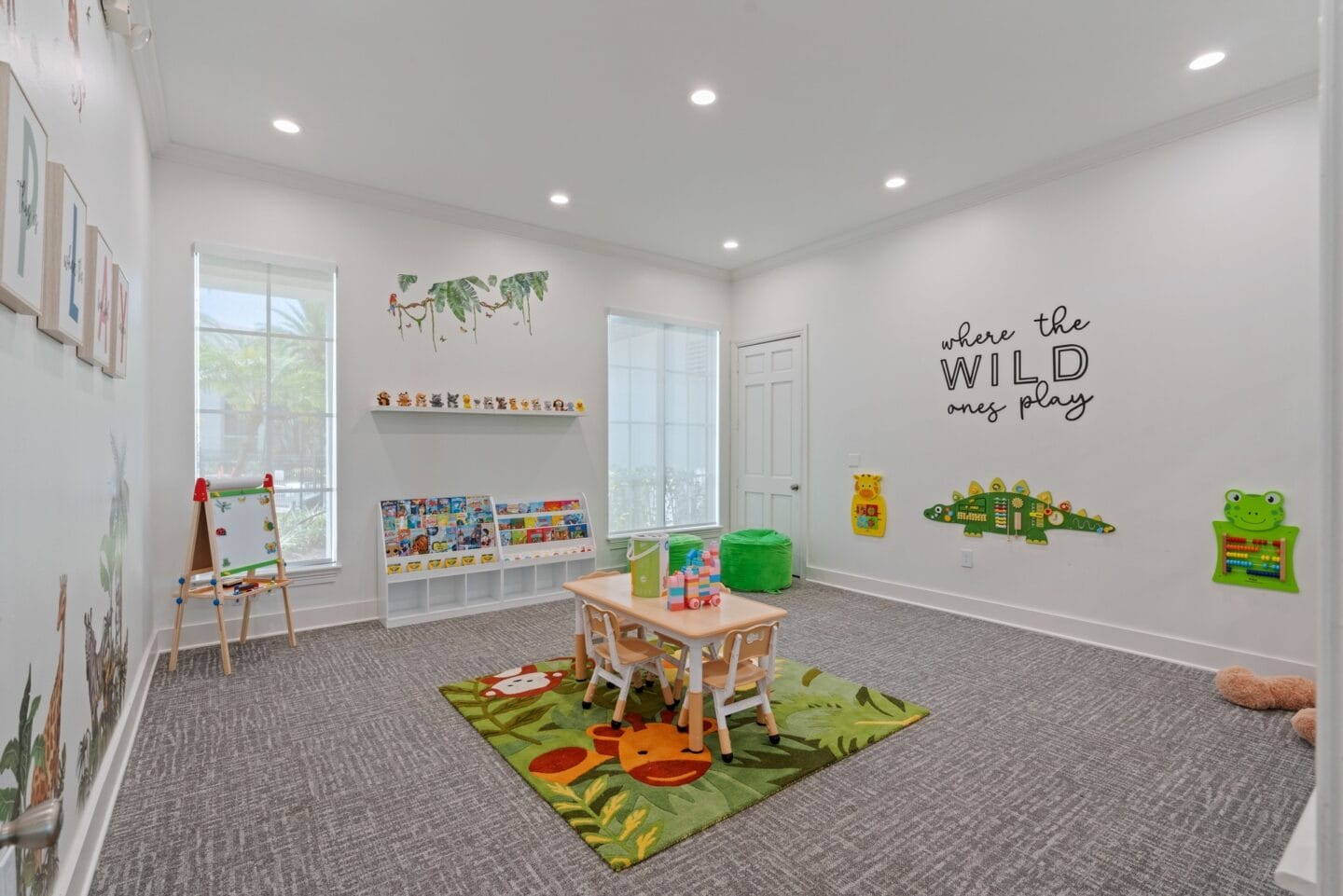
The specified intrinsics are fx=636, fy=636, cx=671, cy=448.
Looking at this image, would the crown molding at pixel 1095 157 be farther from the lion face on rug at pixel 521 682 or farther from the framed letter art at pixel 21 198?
the framed letter art at pixel 21 198

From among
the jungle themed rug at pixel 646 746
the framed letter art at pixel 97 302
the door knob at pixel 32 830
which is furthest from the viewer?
the jungle themed rug at pixel 646 746

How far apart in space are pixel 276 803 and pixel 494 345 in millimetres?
3487

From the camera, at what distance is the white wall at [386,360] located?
153 inches

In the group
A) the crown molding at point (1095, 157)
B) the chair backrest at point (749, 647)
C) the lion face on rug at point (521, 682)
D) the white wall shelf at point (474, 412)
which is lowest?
the lion face on rug at point (521, 682)

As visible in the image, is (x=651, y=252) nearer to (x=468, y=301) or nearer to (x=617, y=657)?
(x=468, y=301)

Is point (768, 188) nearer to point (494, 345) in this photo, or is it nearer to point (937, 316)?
point (937, 316)

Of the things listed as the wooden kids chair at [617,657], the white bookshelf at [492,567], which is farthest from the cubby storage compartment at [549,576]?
the wooden kids chair at [617,657]

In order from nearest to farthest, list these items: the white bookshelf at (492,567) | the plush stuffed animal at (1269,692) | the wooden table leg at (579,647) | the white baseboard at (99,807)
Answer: the white baseboard at (99,807) → the plush stuffed animal at (1269,692) → the wooden table leg at (579,647) → the white bookshelf at (492,567)

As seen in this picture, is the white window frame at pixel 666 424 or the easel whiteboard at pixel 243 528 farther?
the white window frame at pixel 666 424

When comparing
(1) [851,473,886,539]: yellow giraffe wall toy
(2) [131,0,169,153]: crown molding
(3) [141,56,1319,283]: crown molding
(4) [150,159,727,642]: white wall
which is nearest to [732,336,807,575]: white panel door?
(1) [851,473,886,539]: yellow giraffe wall toy

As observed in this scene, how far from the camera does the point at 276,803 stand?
7.43ft

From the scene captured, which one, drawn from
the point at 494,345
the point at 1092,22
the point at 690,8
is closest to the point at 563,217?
the point at 494,345

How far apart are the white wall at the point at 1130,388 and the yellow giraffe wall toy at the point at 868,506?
0.29 ft

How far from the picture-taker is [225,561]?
365 cm
